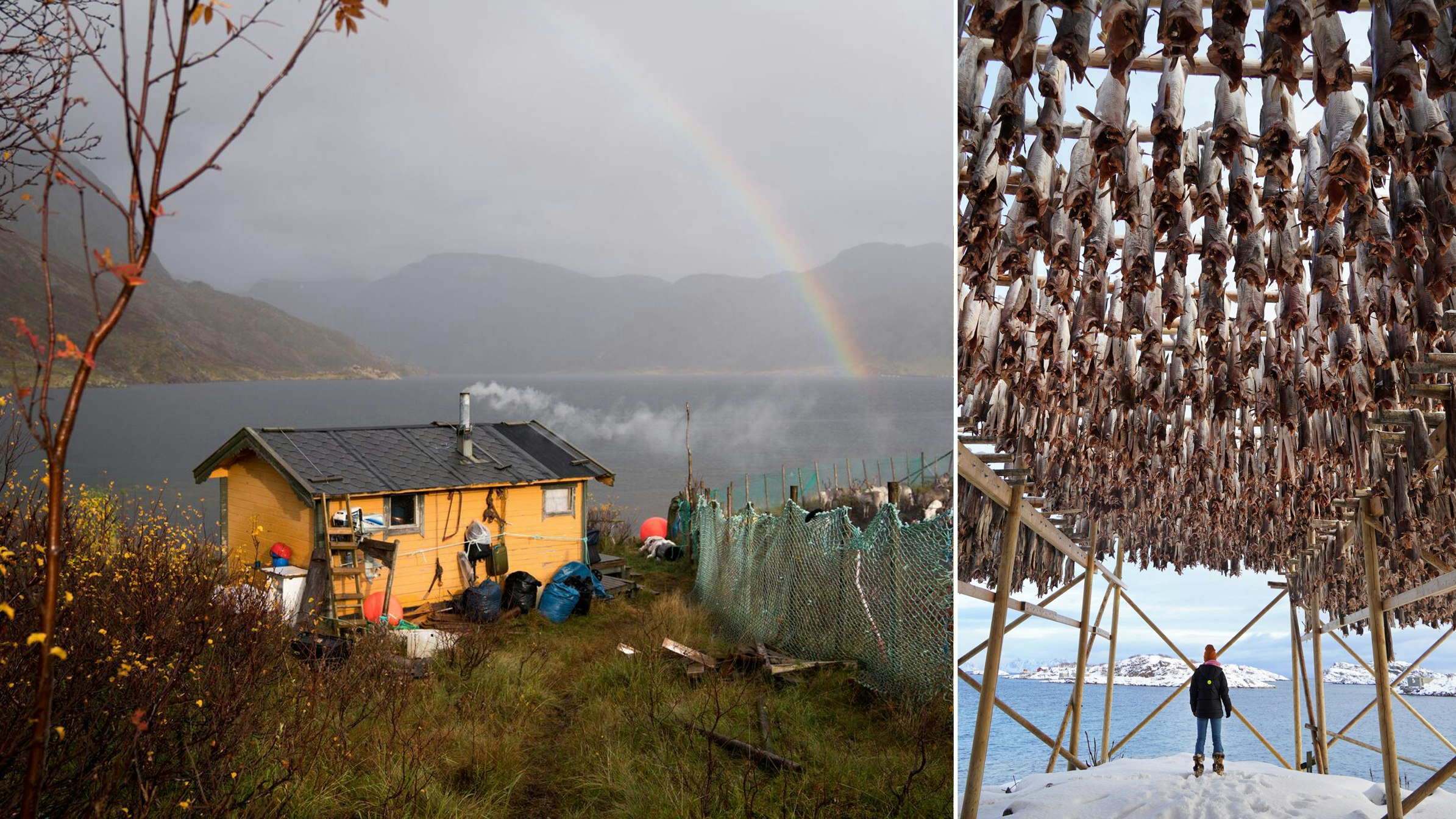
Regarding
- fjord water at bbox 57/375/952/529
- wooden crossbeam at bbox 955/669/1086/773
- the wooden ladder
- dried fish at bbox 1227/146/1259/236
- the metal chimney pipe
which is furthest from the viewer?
fjord water at bbox 57/375/952/529

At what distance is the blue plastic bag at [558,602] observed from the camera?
10133 millimetres

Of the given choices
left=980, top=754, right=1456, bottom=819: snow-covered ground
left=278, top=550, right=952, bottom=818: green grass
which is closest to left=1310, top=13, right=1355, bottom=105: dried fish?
left=278, top=550, right=952, bottom=818: green grass

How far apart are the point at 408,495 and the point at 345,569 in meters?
1.91

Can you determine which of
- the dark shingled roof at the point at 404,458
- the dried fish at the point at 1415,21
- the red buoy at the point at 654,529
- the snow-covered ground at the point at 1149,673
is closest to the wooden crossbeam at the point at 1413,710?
the dried fish at the point at 1415,21

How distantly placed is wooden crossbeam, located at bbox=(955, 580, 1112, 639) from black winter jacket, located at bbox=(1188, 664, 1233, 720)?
1.13m

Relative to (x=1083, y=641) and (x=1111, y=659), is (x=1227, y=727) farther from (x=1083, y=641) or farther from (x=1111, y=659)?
(x=1083, y=641)

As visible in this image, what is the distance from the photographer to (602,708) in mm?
6086

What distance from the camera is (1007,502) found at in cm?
450

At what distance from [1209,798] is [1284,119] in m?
5.46

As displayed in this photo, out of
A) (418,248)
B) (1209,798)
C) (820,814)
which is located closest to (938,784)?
(820,814)

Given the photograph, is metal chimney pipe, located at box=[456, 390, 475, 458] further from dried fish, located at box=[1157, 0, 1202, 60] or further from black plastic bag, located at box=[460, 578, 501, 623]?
dried fish, located at box=[1157, 0, 1202, 60]

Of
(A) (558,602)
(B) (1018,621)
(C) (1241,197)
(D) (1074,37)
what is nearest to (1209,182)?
(C) (1241,197)

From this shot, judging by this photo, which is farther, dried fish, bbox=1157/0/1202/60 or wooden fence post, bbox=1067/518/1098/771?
wooden fence post, bbox=1067/518/1098/771

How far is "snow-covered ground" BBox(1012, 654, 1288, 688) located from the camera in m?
26.0
